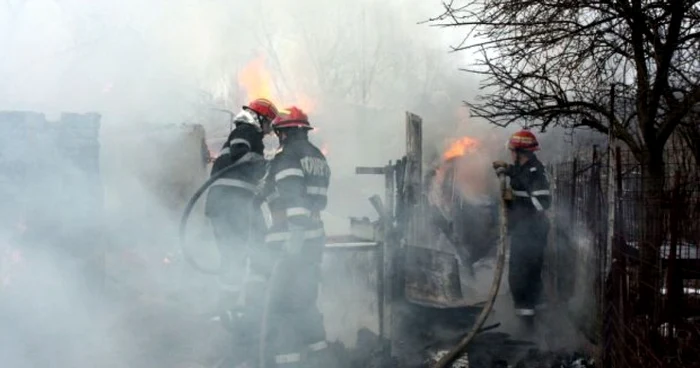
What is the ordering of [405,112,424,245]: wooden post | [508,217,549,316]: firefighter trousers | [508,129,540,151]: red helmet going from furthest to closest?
[405,112,424,245]: wooden post < [508,129,540,151]: red helmet < [508,217,549,316]: firefighter trousers

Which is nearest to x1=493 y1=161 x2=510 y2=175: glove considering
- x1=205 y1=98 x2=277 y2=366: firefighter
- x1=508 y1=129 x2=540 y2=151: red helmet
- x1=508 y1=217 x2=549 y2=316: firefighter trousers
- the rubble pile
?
x1=508 y1=129 x2=540 y2=151: red helmet

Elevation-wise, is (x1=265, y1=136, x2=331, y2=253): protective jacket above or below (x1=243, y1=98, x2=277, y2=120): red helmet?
below

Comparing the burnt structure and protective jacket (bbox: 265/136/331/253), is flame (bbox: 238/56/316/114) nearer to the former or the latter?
the burnt structure

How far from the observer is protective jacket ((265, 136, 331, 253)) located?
5.37m

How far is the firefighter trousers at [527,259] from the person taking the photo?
7309 mm

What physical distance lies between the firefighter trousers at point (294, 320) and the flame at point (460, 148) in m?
Result: 10.2

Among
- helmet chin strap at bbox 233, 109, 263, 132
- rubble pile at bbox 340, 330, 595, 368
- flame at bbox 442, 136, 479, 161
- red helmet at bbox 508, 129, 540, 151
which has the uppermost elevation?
flame at bbox 442, 136, 479, 161

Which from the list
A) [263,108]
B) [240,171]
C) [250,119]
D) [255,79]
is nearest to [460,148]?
[263,108]

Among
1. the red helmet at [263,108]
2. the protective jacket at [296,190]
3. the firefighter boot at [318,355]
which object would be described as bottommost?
the firefighter boot at [318,355]

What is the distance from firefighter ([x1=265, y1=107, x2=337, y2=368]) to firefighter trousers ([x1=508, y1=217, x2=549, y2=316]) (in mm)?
2713

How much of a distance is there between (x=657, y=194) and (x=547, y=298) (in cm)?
307

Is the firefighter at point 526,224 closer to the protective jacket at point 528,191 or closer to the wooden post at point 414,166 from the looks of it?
the protective jacket at point 528,191

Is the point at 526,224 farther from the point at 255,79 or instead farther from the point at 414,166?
the point at 255,79

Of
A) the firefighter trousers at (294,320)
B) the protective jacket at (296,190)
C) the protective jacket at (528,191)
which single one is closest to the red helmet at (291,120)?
the protective jacket at (296,190)
